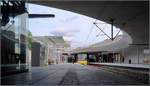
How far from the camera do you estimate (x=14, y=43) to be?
2373 centimetres

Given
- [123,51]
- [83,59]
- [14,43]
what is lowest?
[83,59]

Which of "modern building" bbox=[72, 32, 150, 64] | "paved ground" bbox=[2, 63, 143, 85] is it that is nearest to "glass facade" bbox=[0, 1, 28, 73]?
"paved ground" bbox=[2, 63, 143, 85]

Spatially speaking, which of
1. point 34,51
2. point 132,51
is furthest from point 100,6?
point 132,51

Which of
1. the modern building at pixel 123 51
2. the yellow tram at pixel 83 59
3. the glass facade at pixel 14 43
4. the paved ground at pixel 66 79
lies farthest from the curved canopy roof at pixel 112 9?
the yellow tram at pixel 83 59

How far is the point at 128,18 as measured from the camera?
2494 cm

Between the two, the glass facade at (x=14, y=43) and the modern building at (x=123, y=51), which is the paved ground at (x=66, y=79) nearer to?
the glass facade at (x=14, y=43)

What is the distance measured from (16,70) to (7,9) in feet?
18.8

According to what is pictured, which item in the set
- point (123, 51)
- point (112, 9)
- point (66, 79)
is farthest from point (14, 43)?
point (123, 51)

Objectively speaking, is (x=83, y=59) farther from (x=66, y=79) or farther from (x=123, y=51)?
(x=66, y=79)

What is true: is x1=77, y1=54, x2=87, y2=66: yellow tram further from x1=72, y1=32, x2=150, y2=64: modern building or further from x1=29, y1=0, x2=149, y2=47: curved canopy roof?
x1=29, y1=0, x2=149, y2=47: curved canopy roof

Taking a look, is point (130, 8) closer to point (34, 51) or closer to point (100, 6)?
point (100, 6)

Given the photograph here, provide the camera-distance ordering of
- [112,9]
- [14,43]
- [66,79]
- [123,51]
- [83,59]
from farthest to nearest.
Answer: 1. [83,59]
2. [123,51]
3. [14,43]
4. [112,9]
5. [66,79]

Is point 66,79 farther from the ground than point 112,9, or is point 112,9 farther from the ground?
point 112,9

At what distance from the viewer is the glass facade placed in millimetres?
20625
